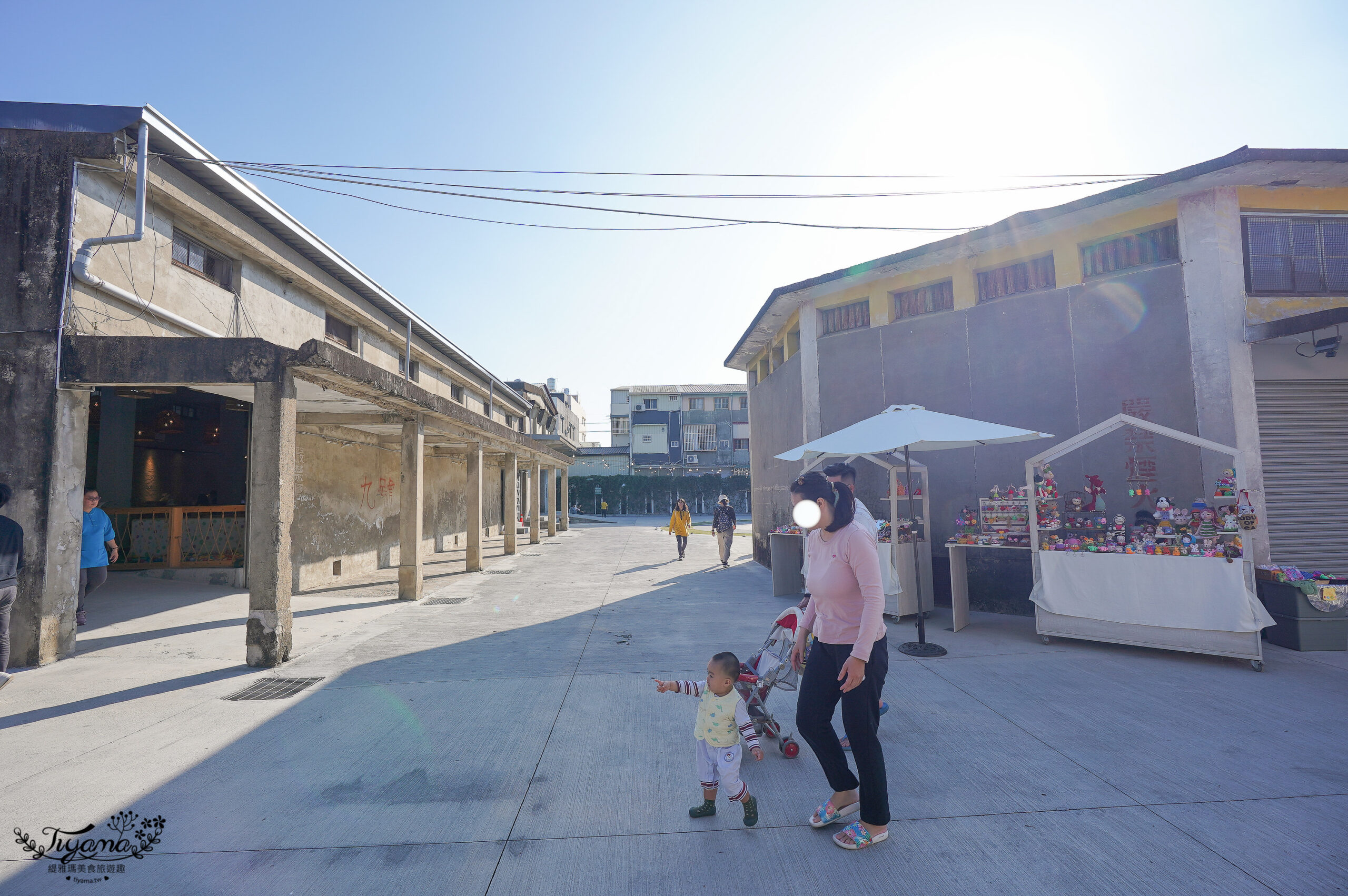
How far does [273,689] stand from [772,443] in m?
10.3

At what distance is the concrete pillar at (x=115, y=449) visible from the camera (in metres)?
11.5

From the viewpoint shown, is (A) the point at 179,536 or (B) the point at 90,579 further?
(A) the point at 179,536

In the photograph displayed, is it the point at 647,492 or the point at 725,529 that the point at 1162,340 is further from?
the point at 647,492

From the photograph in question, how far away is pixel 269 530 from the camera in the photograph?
596cm

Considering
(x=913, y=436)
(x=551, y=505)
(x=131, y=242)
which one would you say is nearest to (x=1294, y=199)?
(x=913, y=436)

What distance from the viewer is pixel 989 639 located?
6844 millimetres

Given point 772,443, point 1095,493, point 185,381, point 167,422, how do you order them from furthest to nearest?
1. point 167,422
2. point 772,443
3. point 1095,493
4. point 185,381

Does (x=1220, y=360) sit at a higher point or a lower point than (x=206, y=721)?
higher

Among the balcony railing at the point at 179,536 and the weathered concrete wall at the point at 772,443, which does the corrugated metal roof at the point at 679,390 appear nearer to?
the weathered concrete wall at the point at 772,443

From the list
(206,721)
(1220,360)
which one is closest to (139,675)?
(206,721)

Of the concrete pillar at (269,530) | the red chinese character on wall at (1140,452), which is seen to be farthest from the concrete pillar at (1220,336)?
the concrete pillar at (269,530)

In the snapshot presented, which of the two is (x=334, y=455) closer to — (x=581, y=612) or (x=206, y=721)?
(x=581, y=612)

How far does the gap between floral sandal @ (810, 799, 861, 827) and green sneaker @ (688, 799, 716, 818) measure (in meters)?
0.50

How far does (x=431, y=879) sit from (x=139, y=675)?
16.5 feet
